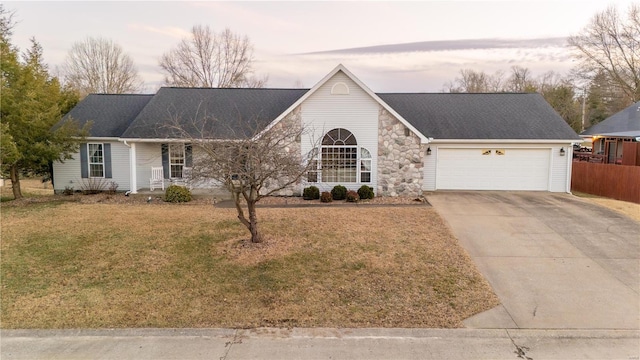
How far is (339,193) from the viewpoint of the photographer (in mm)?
15914

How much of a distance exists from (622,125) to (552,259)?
24.7m

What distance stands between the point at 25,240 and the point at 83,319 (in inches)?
225

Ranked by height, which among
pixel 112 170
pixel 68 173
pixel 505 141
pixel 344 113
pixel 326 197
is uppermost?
pixel 344 113

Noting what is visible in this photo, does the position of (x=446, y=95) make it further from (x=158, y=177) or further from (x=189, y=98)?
(x=158, y=177)

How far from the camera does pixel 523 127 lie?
1814 centimetres

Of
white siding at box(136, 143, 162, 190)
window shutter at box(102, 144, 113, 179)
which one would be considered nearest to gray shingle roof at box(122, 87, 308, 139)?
white siding at box(136, 143, 162, 190)

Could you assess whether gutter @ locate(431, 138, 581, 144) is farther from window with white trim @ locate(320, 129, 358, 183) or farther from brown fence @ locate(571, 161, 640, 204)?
window with white trim @ locate(320, 129, 358, 183)

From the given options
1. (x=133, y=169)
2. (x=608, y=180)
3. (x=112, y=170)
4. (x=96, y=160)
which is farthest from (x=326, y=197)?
(x=608, y=180)

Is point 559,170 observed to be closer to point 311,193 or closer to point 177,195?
point 311,193

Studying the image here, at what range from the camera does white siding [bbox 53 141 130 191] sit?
18.7 meters

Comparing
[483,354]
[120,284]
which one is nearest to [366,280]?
[483,354]

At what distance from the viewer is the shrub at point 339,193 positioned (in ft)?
52.2

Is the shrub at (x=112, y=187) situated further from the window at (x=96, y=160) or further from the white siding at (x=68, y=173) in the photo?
the white siding at (x=68, y=173)

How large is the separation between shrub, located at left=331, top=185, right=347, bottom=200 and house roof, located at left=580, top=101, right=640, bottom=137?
21.2 m
